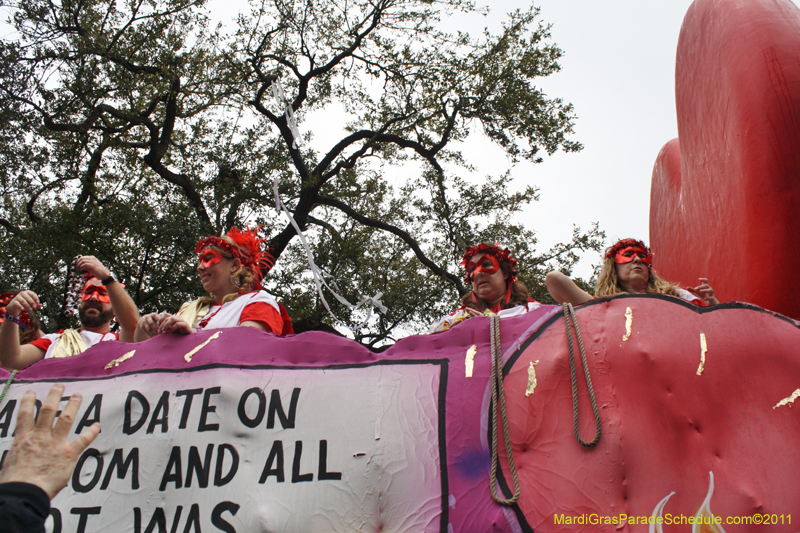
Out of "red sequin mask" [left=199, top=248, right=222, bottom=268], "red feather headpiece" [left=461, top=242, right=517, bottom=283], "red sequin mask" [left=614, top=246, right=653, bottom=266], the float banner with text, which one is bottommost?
the float banner with text

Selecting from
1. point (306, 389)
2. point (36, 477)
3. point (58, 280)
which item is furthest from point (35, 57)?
point (36, 477)

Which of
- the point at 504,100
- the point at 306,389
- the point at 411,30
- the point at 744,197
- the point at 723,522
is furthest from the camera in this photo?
the point at 411,30

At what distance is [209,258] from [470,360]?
1798mm

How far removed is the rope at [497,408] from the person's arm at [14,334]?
2.43 meters

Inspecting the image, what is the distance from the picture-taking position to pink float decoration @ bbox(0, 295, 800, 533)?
1898 mm

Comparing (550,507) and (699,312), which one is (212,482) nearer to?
(550,507)

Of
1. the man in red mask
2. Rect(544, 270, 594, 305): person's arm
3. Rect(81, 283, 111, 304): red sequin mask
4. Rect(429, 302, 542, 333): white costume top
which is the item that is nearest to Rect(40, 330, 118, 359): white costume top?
the man in red mask

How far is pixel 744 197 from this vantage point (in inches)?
127

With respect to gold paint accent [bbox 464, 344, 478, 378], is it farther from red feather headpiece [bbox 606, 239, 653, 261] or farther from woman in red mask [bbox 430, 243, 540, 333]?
red feather headpiece [bbox 606, 239, 653, 261]

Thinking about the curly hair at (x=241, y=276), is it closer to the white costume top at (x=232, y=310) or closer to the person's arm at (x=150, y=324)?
the white costume top at (x=232, y=310)

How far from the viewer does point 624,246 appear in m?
3.38

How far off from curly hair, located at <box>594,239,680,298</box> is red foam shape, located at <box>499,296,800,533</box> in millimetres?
1155

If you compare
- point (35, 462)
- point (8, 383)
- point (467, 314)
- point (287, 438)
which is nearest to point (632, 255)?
point (467, 314)

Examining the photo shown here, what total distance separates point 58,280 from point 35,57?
11.1 feet
